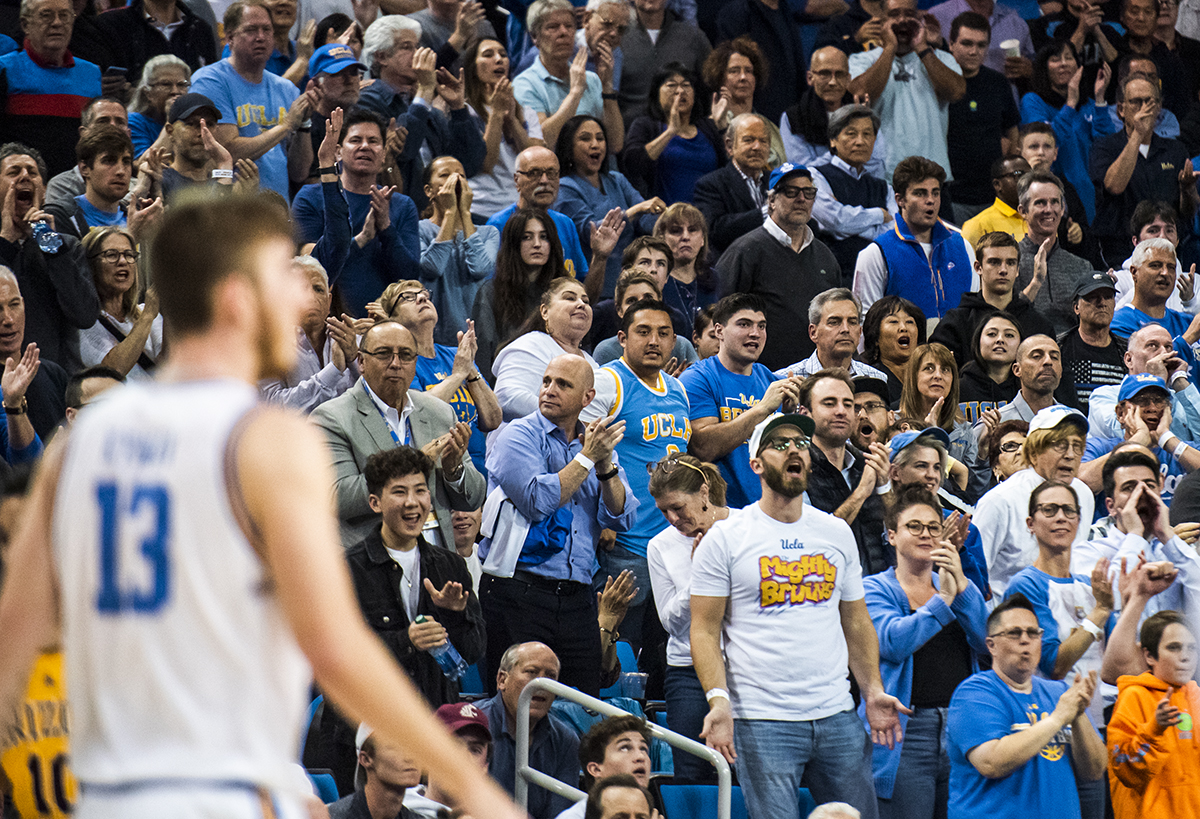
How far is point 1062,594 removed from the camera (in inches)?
272

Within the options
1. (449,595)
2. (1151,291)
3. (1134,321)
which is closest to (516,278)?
(449,595)

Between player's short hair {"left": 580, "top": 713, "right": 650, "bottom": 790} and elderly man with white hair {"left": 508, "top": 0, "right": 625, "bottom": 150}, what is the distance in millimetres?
5662

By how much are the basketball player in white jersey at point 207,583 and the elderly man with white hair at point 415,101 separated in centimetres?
750

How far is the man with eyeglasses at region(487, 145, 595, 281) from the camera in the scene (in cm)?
910

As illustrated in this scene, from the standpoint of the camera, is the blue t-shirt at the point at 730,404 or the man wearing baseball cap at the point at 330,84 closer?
the blue t-shirt at the point at 730,404

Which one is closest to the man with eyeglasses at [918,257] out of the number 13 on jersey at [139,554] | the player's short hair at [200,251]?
the player's short hair at [200,251]

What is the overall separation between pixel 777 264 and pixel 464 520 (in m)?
2.92

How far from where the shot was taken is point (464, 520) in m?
7.21

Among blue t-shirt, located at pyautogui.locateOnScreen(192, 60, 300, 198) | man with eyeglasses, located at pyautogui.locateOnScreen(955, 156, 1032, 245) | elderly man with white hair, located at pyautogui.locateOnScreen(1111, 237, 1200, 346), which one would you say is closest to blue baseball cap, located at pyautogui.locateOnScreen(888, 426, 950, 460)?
elderly man with white hair, located at pyautogui.locateOnScreen(1111, 237, 1200, 346)

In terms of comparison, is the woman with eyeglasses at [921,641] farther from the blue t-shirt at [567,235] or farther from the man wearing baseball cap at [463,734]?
the blue t-shirt at [567,235]

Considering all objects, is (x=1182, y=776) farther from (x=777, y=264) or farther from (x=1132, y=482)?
(x=777, y=264)

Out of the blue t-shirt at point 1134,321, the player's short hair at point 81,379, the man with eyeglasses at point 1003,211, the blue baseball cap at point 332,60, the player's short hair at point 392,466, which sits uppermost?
the blue baseball cap at point 332,60

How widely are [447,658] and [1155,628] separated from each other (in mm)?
3002

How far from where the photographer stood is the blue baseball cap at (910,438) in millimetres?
7430
